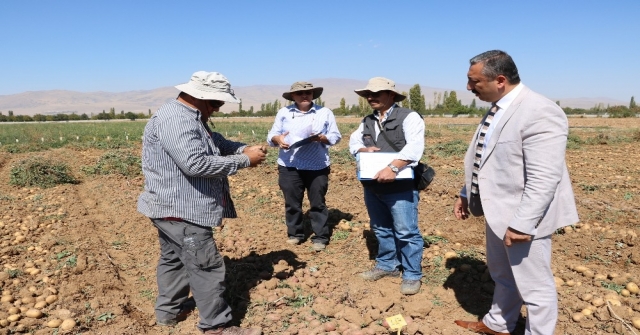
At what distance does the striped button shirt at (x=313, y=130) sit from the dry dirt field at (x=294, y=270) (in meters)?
0.93

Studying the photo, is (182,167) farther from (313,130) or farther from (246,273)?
(313,130)

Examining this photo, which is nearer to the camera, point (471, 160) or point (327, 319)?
point (471, 160)

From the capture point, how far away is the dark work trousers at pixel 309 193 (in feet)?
14.4

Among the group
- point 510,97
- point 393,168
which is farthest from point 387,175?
point 510,97

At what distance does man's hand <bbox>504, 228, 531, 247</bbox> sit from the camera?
7.18 ft

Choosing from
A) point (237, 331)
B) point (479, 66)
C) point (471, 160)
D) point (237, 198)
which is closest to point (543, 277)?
point (471, 160)

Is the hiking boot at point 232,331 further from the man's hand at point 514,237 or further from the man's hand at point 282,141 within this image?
the man's hand at point 282,141

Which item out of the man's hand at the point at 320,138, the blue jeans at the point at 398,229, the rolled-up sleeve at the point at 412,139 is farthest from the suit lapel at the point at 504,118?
the man's hand at the point at 320,138

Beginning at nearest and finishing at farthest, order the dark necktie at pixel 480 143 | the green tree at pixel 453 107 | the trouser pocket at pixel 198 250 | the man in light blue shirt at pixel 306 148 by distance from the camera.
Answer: the dark necktie at pixel 480 143
the trouser pocket at pixel 198 250
the man in light blue shirt at pixel 306 148
the green tree at pixel 453 107

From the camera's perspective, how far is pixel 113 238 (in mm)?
5051

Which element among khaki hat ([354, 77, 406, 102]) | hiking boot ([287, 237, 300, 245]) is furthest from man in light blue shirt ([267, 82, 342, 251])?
khaki hat ([354, 77, 406, 102])

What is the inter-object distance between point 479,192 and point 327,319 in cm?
143

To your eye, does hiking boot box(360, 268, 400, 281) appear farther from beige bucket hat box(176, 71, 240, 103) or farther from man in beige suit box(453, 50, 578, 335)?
beige bucket hat box(176, 71, 240, 103)

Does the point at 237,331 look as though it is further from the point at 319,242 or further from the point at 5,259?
the point at 5,259
